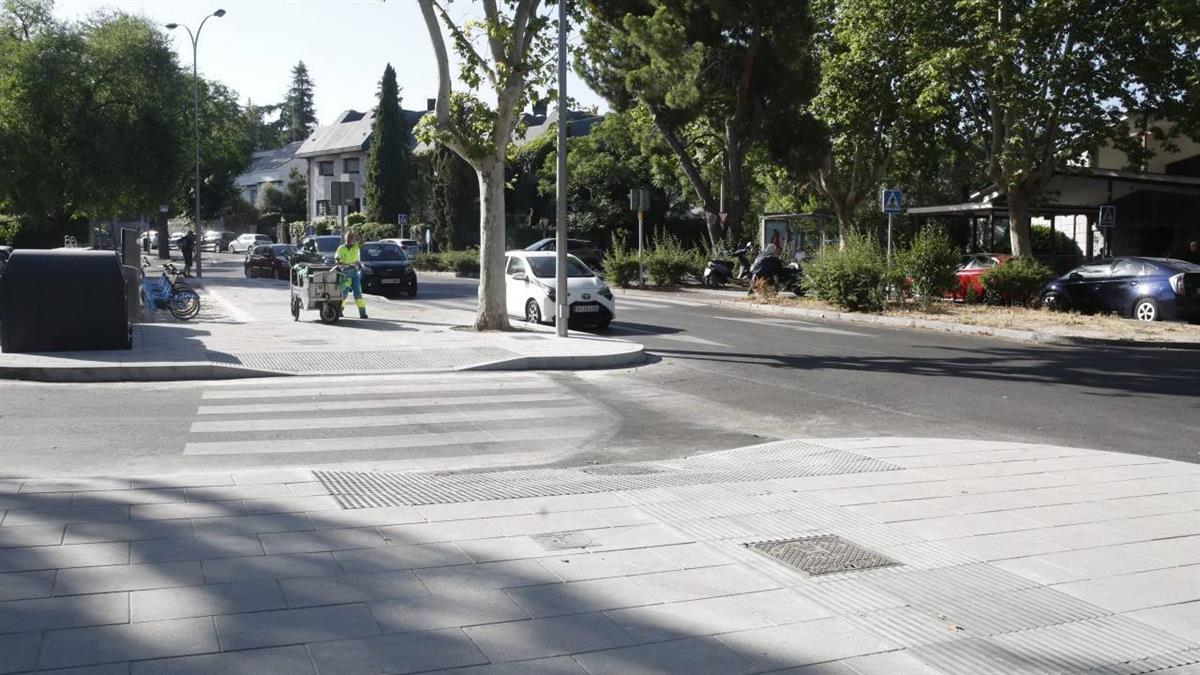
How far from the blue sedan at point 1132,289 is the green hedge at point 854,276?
3.88 meters

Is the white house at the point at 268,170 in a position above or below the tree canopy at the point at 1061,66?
above

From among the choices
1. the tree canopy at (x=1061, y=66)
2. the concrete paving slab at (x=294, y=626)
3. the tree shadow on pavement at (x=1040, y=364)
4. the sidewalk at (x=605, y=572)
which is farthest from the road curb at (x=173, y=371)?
the tree canopy at (x=1061, y=66)

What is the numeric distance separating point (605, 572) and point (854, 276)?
20211mm

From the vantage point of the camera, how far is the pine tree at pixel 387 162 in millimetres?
77062

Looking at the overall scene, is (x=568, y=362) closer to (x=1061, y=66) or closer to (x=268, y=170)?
(x=1061, y=66)

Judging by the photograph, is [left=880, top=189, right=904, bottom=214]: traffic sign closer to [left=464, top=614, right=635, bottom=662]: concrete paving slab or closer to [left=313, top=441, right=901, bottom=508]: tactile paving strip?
[left=313, top=441, right=901, bottom=508]: tactile paving strip

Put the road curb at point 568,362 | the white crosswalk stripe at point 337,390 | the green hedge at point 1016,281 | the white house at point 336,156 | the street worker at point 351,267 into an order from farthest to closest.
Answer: the white house at point 336,156
the green hedge at point 1016,281
the street worker at point 351,267
the road curb at point 568,362
the white crosswalk stripe at point 337,390

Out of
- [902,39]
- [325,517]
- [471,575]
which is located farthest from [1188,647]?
[902,39]

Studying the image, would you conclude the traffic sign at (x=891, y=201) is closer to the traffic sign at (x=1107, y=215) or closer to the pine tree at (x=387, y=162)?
the traffic sign at (x=1107, y=215)

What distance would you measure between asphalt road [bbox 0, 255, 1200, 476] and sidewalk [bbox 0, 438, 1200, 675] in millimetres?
1623

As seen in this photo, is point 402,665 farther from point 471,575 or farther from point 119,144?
point 119,144

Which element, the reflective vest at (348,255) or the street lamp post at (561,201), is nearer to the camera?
the street lamp post at (561,201)

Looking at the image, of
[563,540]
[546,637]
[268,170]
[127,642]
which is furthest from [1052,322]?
[268,170]

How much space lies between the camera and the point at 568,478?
7434mm
